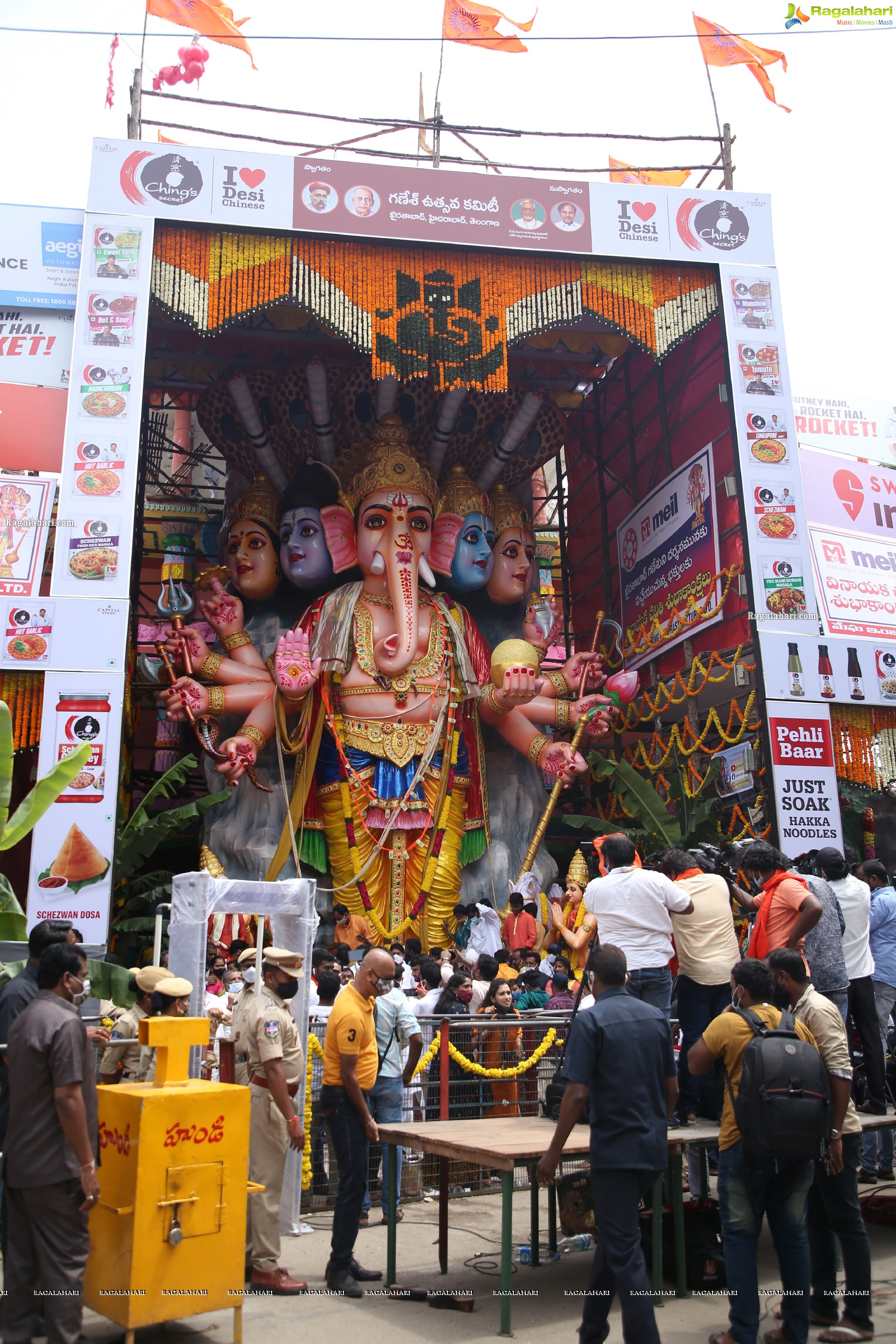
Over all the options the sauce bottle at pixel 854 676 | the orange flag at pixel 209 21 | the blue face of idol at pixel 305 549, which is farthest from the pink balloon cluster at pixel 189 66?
the sauce bottle at pixel 854 676

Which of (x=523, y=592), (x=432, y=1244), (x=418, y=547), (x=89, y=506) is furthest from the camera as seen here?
(x=523, y=592)

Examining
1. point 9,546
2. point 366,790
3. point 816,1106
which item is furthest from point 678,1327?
point 9,546

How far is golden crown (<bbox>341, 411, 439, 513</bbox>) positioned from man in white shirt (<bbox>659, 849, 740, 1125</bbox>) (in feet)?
29.7

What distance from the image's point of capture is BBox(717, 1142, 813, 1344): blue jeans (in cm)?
448

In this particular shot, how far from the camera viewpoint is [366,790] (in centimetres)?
1362

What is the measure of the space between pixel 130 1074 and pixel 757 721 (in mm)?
8131

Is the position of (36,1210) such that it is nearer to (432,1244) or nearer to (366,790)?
(432,1244)

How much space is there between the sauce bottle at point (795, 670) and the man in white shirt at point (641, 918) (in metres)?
7.15

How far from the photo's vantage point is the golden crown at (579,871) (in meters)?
13.6

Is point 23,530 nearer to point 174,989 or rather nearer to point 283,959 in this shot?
point 283,959

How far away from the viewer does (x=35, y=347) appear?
41.9 ft

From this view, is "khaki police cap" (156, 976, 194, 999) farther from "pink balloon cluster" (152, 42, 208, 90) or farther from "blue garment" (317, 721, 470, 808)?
"pink balloon cluster" (152, 42, 208, 90)

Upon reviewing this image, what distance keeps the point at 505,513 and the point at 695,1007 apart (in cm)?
1030

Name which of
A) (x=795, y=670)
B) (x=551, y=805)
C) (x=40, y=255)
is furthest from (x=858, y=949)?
(x=40, y=255)
